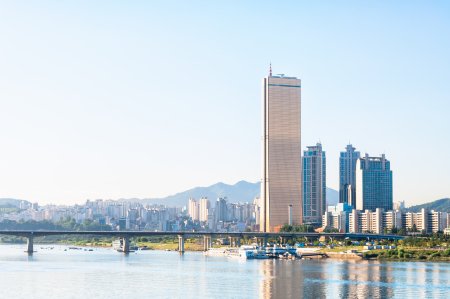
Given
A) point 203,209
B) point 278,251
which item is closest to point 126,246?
point 278,251

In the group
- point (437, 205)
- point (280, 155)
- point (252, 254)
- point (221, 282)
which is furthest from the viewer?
point (437, 205)

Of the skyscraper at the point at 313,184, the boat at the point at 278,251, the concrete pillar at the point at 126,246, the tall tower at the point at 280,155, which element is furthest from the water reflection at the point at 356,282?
the skyscraper at the point at 313,184

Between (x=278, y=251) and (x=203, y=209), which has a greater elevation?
(x=203, y=209)

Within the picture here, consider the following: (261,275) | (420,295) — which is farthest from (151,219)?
(420,295)

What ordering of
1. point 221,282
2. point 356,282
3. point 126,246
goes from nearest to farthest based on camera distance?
point 356,282
point 221,282
point 126,246

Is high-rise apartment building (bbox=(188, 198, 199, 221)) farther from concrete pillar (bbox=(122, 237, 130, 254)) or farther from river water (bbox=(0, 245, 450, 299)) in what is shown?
river water (bbox=(0, 245, 450, 299))

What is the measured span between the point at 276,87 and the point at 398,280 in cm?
7587

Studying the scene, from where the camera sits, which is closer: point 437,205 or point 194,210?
point 437,205

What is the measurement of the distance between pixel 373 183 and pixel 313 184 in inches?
342

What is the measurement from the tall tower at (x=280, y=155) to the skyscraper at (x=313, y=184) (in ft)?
32.5

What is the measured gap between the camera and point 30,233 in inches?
2783

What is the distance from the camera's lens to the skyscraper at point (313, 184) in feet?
407

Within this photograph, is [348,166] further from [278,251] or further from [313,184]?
[278,251]

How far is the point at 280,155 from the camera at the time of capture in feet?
367
